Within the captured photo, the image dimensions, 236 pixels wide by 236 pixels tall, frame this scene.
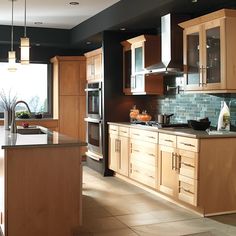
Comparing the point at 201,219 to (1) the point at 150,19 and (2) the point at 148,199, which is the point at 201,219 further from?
(1) the point at 150,19

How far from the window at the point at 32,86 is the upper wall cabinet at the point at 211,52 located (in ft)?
13.8

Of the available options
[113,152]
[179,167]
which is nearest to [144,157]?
[179,167]

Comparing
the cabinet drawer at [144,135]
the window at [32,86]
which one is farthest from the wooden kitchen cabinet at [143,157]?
the window at [32,86]

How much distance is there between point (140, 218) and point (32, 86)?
16.3 feet

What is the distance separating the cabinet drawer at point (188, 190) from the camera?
4145 millimetres

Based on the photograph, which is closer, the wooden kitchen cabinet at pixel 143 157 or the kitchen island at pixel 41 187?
the kitchen island at pixel 41 187

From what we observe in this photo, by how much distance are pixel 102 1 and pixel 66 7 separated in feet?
2.17

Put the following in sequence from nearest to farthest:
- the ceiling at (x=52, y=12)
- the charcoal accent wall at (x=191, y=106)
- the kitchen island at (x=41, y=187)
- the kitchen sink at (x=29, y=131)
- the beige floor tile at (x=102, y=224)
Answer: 1. the kitchen island at (x=41, y=187)
2. the beige floor tile at (x=102, y=224)
3. the charcoal accent wall at (x=191, y=106)
4. the kitchen sink at (x=29, y=131)
5. the ceiling at (x=52, y=12)

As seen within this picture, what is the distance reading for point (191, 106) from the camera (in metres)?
5.32

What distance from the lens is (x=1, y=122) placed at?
7367 mm

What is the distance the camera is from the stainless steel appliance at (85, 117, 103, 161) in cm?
653

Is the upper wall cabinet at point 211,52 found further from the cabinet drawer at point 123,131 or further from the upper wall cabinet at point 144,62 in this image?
the cabinet drawer at point 123,131

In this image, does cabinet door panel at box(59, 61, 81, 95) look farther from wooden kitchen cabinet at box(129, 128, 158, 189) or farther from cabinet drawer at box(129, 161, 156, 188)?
cabinet drawer at box(129, 161, 156, 188)

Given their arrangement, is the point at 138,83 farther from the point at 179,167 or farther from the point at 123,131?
the point at 179,167
